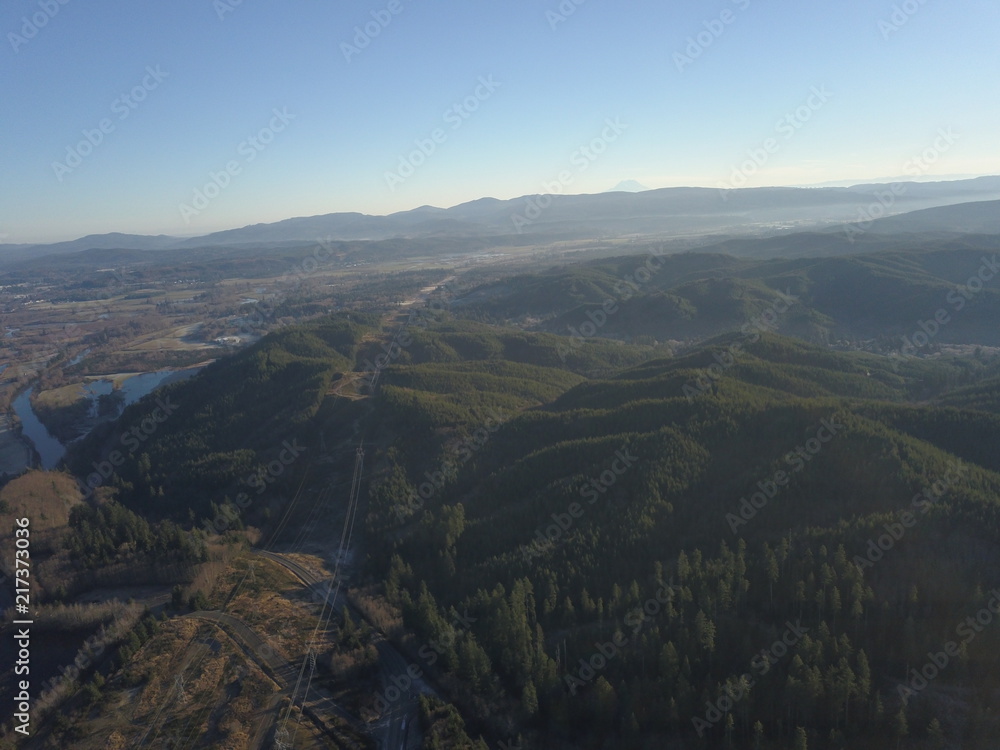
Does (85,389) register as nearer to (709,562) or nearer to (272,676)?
(272,676)

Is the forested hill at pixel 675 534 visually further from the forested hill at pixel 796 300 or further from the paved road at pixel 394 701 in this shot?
the forested hill at pixel 796 300

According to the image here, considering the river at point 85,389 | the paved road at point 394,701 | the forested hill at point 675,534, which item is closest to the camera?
the forested hill at point 675,534

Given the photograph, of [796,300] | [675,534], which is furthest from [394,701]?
[796,300]

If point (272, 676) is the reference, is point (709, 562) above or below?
above

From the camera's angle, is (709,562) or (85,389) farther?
(85,389)

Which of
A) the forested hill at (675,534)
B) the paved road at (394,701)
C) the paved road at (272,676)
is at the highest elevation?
the forested hill at (675,534)

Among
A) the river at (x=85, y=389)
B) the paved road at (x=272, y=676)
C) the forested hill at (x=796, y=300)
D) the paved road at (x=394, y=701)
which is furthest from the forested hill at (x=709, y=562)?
the forested hill at (x=796, y=300)

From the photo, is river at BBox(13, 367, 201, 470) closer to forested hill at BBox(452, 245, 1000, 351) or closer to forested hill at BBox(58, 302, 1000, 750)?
forested hill at BBox(58, 302, 1000, 750)

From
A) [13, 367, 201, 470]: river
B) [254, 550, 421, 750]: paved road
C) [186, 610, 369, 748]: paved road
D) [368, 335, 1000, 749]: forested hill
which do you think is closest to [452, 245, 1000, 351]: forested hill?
[368, 335, 1000, 749]: forested hill

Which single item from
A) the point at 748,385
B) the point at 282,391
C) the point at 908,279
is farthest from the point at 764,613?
the point at 908,279

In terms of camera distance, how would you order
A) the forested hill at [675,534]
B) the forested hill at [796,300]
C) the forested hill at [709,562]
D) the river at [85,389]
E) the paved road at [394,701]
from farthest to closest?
1. the forested hill at [796,300]
2. the river at [85,389]
3. the paved road at [394,701]
4. the forested hill at [675,534]
5. the forested hill at [709,562]

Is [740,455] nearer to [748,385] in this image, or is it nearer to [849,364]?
[748,385]
